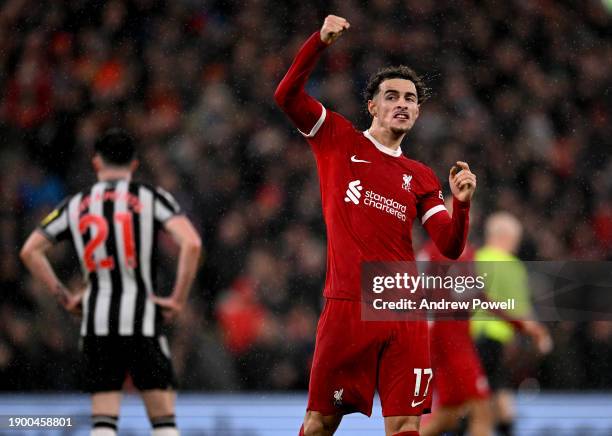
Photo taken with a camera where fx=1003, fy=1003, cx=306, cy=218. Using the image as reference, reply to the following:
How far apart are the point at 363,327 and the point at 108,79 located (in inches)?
284

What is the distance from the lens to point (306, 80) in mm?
4078

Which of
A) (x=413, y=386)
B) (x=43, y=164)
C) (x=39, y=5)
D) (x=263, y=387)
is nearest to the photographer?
(x=413, y=386)

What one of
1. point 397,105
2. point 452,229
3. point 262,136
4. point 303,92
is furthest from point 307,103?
point 262,136

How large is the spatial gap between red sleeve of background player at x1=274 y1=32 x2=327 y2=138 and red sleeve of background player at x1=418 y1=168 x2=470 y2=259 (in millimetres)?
551

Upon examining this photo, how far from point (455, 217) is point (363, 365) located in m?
0.69

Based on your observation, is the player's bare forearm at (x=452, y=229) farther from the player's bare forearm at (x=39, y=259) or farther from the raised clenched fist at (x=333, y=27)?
the player's bare forearm at (x=39, y=259)

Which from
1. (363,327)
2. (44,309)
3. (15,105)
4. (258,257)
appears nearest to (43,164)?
(15,105)

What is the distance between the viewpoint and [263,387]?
817 cm

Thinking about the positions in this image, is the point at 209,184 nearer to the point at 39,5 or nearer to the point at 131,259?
the point at 39,5

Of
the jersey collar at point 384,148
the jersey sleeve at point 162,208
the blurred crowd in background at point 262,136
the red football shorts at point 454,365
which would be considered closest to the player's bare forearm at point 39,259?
the jersey sleeve at point 162,208

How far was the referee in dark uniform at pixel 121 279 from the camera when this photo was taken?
4.60 m

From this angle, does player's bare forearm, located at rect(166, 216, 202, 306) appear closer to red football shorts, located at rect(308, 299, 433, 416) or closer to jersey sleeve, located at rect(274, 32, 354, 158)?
jersey sleeve, located at rect(274, 32, 354, 158)

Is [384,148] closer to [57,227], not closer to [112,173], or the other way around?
[112,173]

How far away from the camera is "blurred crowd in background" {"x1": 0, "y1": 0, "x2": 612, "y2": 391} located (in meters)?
8.36
